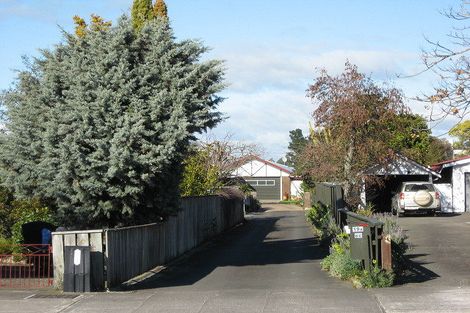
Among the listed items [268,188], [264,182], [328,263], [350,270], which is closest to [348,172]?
[328,263]

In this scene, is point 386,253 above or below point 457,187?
below

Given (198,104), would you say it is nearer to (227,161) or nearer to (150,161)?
(150,161)

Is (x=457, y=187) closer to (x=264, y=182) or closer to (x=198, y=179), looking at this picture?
(x=198, y=179)

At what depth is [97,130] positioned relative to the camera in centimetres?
1625

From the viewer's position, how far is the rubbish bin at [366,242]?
48.8ft

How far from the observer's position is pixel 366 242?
Result: 14.9m

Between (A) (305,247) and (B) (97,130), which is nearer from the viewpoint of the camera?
(B) (97,130)

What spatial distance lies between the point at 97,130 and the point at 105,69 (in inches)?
66.9

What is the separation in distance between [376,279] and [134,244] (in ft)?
18.6

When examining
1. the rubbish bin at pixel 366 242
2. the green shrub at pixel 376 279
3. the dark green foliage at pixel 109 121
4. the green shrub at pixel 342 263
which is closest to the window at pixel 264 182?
the dark green foliage at pixel 109 121

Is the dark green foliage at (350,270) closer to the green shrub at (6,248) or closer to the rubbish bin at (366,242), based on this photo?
the rubbish bin at (366,242)

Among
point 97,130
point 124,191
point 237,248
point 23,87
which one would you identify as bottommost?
point 237,248

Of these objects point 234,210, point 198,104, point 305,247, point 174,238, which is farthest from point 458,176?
point 198,104

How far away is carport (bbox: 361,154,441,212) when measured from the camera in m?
36.5
